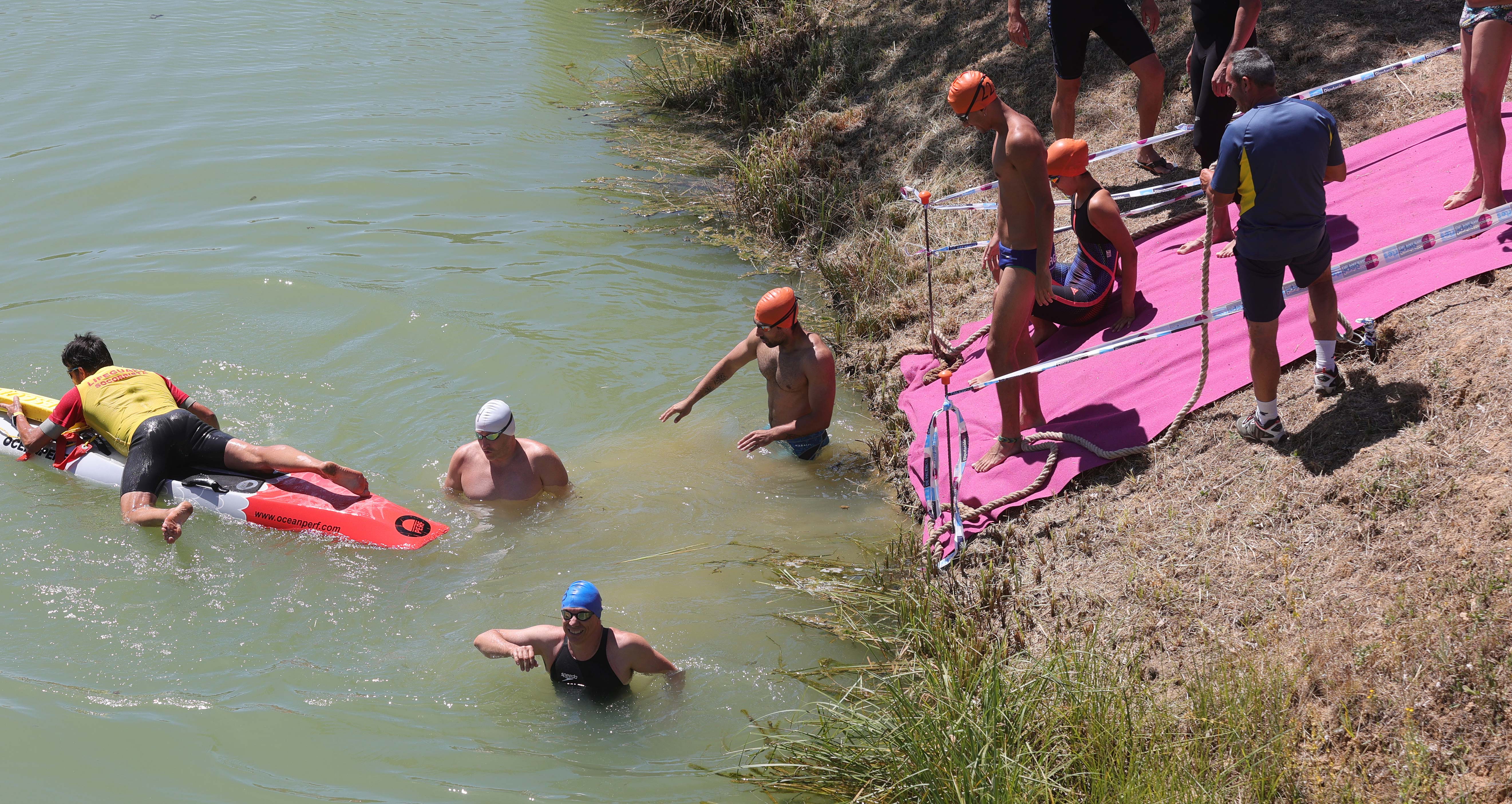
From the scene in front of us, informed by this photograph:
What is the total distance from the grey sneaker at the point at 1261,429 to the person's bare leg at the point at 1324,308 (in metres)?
0.44

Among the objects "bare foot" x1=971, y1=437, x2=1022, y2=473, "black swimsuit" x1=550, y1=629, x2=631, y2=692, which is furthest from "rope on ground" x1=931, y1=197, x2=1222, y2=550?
"black swimsuit" x1=550, y1=629, x2=631, y2=692

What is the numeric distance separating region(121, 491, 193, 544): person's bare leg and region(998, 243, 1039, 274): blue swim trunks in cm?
495

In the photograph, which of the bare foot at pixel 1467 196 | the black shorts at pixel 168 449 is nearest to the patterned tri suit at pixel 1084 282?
the bare foot at pixel 1467 196

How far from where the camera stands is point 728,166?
1264 cm

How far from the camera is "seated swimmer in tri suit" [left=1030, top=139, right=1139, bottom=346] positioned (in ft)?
20.0

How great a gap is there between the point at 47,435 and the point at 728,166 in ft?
25.1

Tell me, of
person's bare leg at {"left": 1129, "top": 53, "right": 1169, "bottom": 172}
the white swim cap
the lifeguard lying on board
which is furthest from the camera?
person's bare leg at {"left": 1129, "top": 53, "right": 1169, "bottom": 172}

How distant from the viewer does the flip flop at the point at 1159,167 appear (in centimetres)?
863

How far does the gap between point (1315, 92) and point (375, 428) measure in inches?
279

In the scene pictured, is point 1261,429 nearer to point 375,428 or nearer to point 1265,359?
point 1265,359

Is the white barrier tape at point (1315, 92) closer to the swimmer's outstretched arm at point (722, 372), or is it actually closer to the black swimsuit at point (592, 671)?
the swimmer's outstretched arm at point (722, 372)

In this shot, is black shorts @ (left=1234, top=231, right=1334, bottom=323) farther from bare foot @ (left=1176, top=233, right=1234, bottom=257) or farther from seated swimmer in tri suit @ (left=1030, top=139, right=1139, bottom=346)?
bare foot @ (left=1176, top=233, right=1234, bottom=257)

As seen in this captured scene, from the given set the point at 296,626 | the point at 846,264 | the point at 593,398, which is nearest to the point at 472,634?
the point at 296,626

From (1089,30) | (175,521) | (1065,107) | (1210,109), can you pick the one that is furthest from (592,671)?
(1089,30)
